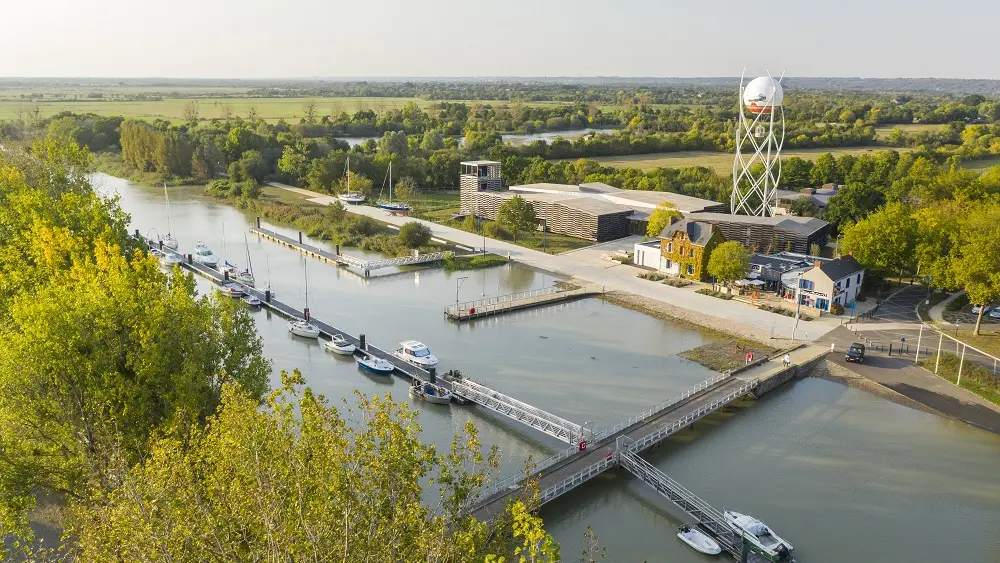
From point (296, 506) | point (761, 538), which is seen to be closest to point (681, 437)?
point (761, 538)

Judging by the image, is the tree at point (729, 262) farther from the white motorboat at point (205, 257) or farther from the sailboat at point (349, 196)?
the sailboat at point (349, 196)

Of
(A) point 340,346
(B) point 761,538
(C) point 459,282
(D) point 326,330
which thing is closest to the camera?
(B) point 761,538

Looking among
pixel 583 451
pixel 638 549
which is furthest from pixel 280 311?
pixel 638 549

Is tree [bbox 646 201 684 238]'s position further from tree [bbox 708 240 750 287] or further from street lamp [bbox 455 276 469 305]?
street lamp [bbox 455 276 469 305]

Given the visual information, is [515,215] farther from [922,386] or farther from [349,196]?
[922,386]

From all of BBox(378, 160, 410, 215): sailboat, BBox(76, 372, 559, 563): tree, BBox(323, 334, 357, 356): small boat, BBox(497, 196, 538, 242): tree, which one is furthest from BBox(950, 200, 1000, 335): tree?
BBox(378, 160, 410, 215): sailboat

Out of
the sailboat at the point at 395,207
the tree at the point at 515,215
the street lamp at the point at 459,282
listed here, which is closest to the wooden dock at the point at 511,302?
the street lamp at the point at 459,282
